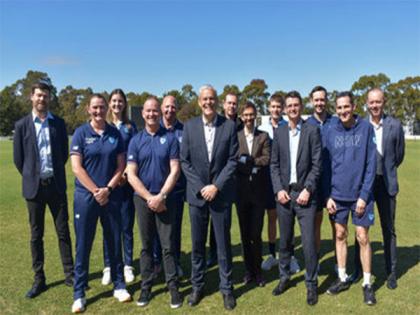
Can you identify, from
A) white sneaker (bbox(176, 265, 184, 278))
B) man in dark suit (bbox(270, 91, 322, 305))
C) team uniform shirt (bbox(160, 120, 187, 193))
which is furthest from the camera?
white sneaker (bbox(176, 265, 184, 278))

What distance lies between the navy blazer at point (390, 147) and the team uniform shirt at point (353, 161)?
0.45 metres

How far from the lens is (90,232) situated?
432 centimetres

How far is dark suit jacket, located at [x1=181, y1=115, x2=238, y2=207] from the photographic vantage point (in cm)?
427

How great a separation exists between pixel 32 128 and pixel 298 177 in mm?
3419

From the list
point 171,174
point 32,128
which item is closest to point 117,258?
point 171,174

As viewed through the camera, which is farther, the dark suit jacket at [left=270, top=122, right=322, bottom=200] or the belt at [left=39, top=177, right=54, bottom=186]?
the belt at [left=39, top=177, right=54, bottom=186]

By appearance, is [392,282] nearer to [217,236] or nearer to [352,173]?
[352,173]

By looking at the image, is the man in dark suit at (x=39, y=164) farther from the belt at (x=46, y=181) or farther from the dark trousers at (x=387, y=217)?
the dark trousers at (x=387, y=217)

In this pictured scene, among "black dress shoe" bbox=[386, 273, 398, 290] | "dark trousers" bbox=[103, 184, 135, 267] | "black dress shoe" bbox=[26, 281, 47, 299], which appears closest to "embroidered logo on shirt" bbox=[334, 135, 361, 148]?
"black dress shoe" bbox=[386, 273, 398, 290]

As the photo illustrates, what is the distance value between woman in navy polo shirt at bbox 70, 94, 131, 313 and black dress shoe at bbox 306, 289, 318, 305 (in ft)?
7.07

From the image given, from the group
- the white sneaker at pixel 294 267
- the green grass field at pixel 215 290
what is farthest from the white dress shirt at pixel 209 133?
the white sneaker at pixel 294 267

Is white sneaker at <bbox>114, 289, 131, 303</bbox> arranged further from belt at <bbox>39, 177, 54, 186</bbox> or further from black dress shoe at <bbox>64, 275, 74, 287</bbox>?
belt at <bbox>39, 177, 54, 186</bbox>

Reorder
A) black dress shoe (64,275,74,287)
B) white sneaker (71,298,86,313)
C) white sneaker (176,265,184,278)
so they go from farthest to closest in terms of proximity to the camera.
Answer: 1. white sneaker (176,265,184,278)
2. black dress shoe (64,275,74,287)
3. white sneaker (71,298,86,313)

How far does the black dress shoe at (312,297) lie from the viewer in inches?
169
